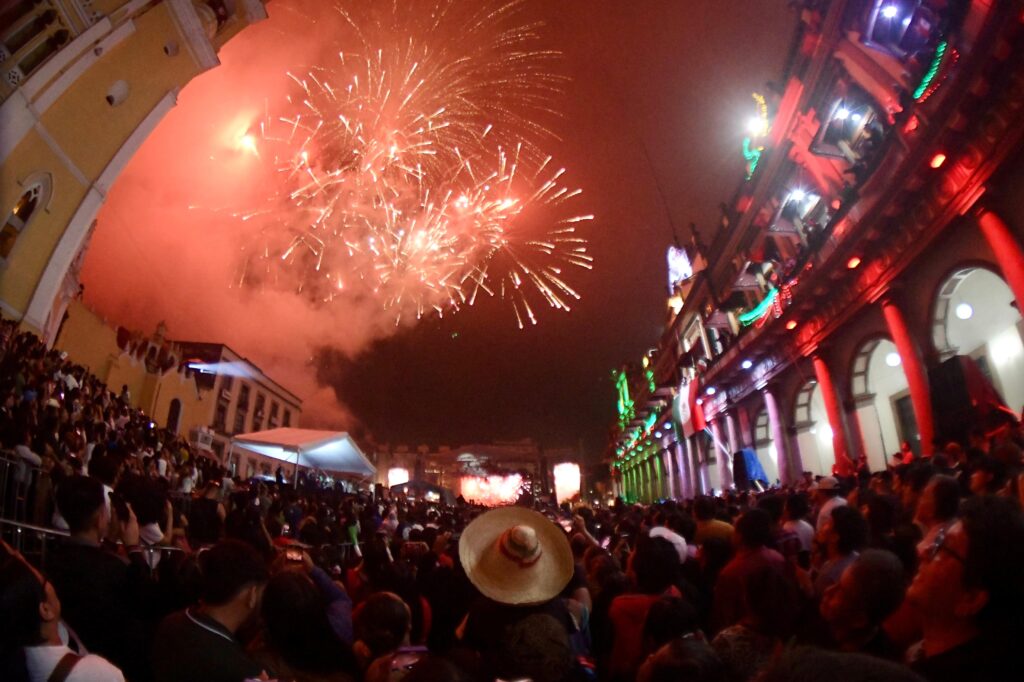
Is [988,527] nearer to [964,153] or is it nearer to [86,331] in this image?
[964,153]

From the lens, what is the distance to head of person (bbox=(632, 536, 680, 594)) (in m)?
3.52

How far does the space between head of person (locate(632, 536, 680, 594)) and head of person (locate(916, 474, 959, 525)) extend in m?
1.65

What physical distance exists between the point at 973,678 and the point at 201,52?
26.1 metres

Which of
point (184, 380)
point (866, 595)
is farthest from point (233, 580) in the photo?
point (184, 380)

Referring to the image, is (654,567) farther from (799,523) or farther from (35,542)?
(35,542)

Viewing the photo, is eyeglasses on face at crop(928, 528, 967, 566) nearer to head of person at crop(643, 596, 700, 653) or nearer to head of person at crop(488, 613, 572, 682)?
head of person at crop(643, 596, 700, 653)

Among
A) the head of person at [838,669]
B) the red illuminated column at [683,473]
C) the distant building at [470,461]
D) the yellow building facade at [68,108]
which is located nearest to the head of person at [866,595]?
the head of person at [838,669]

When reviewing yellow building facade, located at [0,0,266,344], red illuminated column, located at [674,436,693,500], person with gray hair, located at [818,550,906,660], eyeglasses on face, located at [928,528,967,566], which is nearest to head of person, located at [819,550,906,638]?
person with gray hair, located at [818,550,906,660]

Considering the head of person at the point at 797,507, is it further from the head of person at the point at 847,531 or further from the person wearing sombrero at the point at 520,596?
the person wearing sombrero at the point at 520,596

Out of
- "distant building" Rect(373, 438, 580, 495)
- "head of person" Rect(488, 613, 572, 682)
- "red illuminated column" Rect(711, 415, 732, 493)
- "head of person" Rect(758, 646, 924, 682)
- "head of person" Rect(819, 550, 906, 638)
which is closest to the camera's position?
"head of person" Rect(758, 646, 924, 682)

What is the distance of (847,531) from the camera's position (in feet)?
11.9

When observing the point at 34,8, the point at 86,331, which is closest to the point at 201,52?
the point at 34,8

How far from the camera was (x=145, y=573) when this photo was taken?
3.39 meters

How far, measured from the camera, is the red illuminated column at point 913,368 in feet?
39.8
